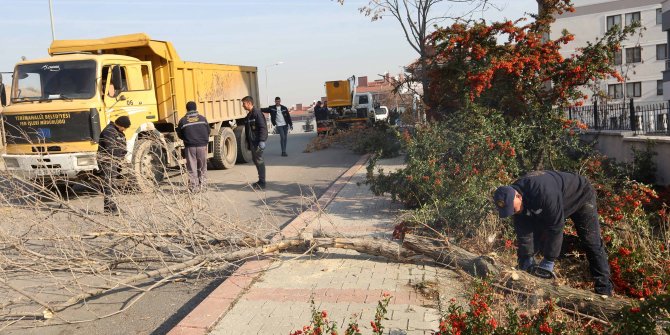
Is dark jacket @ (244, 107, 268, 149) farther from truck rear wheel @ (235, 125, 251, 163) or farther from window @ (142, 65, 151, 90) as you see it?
truck rear wheel @ (235, 125, 251, 163)

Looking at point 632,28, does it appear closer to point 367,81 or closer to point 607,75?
point 607,75

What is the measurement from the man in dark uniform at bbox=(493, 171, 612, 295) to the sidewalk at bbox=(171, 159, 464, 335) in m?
0.76

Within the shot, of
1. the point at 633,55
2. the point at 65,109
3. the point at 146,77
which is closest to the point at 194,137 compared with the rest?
the point at 65,109

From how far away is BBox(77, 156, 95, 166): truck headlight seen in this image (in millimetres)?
10076

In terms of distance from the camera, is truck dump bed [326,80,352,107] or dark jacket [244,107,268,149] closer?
dark jacket [244,107,268,149]

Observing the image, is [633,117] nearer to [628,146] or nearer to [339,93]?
[628,146]

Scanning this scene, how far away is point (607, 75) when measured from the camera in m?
9.66

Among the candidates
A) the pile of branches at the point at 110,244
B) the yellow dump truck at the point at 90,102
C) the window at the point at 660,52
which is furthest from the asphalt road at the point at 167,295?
the window at the point at 660,52

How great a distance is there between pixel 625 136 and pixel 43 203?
899 cm

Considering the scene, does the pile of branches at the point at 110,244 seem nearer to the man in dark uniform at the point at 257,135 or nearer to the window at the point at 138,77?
the man in dark uniform at the point at 257,135

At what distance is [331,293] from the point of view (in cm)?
507

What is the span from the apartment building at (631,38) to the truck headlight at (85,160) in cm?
3828

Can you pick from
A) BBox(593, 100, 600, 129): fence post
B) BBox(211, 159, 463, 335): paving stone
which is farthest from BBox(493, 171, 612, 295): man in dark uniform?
BBox(593, 100, 600, 129): fence post

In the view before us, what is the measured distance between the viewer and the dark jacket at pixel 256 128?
36.0ft
